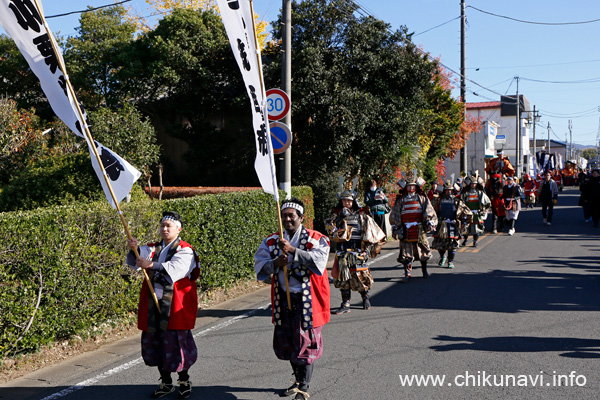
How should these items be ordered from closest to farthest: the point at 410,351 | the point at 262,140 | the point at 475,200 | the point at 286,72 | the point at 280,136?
the point at 262,140
the point at 410,351
the point at 280,136
the point at 286,72
the point at 475,200

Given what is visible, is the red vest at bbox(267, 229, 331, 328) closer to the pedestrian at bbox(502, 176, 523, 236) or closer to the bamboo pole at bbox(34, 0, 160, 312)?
the bamboo pole at bbox(34, 0, 160, 312)

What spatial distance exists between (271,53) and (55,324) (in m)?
14.3

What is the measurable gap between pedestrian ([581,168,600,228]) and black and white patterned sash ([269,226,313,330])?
17.9 meters

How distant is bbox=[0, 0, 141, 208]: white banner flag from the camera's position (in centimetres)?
444

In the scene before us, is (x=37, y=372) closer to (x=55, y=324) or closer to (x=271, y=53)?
(x=55, y=324)

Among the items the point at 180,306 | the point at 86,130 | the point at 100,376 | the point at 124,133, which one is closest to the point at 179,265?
the point at 180,306

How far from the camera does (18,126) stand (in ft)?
48.3

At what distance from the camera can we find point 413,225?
→ 10477mm

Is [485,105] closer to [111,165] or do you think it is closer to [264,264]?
[264,264]

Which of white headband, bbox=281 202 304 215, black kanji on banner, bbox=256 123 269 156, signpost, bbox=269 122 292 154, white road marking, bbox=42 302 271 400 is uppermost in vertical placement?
signpost, bbox=269 122 292 154

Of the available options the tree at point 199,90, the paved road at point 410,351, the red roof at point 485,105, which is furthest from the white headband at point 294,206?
the red roof at point 485,105

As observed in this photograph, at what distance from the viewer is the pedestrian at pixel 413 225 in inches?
410

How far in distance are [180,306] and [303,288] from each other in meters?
1.09

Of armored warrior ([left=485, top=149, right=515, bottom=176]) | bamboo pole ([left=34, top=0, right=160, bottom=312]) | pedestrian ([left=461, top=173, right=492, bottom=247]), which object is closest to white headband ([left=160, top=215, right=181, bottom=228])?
bamboo pole ([left=34, top=0, right=160, bottom=312])
